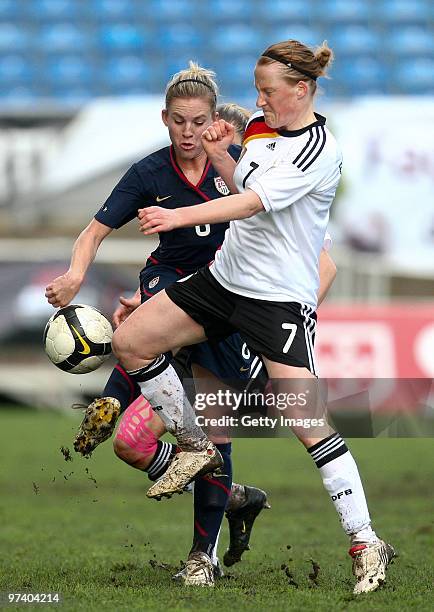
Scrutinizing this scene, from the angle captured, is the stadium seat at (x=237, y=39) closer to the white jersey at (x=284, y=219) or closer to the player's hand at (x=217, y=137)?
the player's hand at (x=217, y=137)

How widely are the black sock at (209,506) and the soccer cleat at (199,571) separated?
0.08 meters

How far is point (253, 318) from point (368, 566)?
1.05 metres

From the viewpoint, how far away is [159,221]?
13.4 feet

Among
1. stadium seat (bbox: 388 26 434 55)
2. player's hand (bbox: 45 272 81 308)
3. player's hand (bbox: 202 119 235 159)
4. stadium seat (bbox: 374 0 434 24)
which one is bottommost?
player's hand (bbox: 45 272 81 308)

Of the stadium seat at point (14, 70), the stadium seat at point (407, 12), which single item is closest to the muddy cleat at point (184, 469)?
the stadium seat at point (14, 70)

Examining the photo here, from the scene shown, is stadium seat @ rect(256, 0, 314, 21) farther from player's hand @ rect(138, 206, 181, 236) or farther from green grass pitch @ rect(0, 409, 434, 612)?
player's hand @ rect(138, 206, 181, 236)

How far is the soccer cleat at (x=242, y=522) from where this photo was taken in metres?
5.27

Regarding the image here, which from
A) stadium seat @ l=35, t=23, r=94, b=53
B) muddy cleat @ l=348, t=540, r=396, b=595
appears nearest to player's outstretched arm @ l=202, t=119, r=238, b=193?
muddy cleat @ l=348, t=540, r=396, b=595

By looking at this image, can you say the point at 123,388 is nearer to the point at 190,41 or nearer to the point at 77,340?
the point at 77,340

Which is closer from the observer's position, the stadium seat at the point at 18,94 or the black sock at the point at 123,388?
the black sock at the point at 123,388

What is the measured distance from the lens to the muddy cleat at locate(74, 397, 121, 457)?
4.58 meters

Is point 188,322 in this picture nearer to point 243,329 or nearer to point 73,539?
point 243,329

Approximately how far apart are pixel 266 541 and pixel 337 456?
2.06m

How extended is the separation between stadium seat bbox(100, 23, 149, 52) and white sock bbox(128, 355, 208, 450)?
1381 cm
